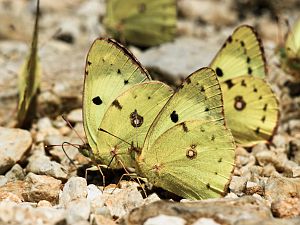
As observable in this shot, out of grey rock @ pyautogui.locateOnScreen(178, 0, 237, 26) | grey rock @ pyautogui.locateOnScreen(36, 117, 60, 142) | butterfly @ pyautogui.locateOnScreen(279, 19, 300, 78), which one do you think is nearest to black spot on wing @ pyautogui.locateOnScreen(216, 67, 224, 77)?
butterfly @ pyautogui.locateOnScreen(279, 19, 300, 78)

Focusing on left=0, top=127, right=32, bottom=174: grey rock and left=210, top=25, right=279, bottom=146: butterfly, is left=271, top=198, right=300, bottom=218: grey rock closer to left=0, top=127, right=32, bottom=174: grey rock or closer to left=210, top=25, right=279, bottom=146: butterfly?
left=210, top=25, right=279, bottom=146: butterfly

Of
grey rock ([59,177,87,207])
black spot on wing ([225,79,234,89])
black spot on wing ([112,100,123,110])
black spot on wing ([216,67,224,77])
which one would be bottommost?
grey rock ([59,177,87,207])

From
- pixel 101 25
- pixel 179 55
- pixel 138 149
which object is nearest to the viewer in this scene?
pixel 138 149

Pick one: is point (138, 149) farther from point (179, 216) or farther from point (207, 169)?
point (179, 216)

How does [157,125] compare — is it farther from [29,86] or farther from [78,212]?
[29,86]

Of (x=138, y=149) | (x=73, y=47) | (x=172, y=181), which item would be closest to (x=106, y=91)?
(x=138, y=149)

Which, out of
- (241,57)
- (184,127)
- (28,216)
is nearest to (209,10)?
(241,57)

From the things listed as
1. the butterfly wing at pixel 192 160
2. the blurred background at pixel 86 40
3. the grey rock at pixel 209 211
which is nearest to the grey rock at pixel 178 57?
the blurred background at pixel 86 40
